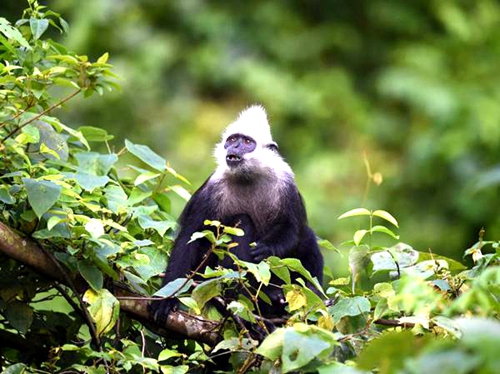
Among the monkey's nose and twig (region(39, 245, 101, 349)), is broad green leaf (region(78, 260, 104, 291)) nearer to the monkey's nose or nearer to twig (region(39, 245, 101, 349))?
twig (region(39, 245, 101, 349))

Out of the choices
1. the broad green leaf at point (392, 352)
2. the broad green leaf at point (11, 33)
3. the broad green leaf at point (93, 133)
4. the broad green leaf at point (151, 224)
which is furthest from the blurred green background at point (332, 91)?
the broad green leaf at point (392, 352)

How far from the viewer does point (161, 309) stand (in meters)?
3.50

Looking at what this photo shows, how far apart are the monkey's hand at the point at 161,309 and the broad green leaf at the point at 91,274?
23 centimetres

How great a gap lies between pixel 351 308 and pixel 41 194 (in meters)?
1.19

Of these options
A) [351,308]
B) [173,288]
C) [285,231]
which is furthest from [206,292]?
[285,231]

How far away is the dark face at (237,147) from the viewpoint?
17.9ft

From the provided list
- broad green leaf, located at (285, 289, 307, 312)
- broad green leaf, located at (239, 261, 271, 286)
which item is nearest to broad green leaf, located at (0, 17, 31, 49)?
broad green leaf, located at (239, 261, 271, 286)

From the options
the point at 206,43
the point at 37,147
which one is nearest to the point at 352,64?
the point at 206,43

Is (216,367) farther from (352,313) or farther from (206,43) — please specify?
(206,43)

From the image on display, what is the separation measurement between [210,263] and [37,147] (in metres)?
1.25

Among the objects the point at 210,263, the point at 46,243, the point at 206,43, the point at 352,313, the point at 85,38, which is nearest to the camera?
the point at 352,313

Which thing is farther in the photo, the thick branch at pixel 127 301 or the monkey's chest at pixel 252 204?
the monkey's chest at pixel 252 204

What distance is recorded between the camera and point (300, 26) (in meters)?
12.5

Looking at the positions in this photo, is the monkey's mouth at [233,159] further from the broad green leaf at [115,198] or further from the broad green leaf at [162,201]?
the broad green leaf at [115,198]
